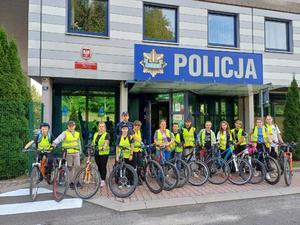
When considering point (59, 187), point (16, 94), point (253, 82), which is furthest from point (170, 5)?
point (59, 187)

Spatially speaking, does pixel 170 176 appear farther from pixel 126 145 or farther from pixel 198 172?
pixel 126 145

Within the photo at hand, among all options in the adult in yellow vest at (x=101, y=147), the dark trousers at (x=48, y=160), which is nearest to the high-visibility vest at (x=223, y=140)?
the adult in yellow vest at (x=101, y=147)

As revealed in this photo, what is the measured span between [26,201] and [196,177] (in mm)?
4207

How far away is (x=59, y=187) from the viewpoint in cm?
696

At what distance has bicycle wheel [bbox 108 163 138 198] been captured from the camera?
275 inches

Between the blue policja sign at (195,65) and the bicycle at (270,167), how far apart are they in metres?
4.93

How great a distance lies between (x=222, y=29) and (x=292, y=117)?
16.7 feet

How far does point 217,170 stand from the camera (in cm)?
847

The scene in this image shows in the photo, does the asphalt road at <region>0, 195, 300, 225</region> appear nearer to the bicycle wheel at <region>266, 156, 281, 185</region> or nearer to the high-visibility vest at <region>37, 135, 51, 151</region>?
the bicycle wheel at <region>266, 156, 281, 185</region>

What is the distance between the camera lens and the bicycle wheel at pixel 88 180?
6918 millimetres

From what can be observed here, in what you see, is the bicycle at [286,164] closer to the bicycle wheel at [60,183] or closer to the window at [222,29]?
the bicycle wheel at [60,183]

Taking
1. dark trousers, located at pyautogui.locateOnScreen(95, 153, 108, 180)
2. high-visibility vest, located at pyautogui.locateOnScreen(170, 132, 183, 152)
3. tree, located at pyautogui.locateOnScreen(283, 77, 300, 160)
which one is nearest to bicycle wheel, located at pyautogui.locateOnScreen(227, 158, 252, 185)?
high-visibility vest, located at pyautogui.locateOnScreen(170, 132, 183, 152)

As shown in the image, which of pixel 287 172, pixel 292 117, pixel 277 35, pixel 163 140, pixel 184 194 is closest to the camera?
pixel 184 194

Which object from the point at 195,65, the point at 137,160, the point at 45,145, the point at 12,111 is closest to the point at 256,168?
the point at 137,160
